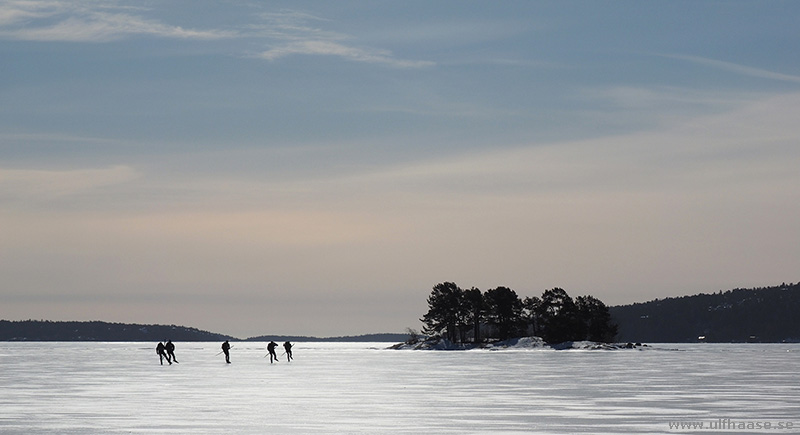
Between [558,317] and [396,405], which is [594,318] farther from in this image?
[396,405]

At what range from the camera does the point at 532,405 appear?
104 ft

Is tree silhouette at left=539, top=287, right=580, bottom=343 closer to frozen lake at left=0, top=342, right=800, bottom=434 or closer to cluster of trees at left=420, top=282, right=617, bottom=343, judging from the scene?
cluster of trees at left=420, top=282, right=617, bottom=343

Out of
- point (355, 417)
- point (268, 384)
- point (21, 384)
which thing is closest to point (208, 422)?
point (355, 417)

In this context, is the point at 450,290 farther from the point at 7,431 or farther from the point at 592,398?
the point at 7,431

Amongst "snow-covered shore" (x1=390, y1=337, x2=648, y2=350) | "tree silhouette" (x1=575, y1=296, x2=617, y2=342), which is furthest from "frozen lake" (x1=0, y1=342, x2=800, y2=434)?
"tree silhouette" (x1=575, y1=296, x2=617, y2=342)

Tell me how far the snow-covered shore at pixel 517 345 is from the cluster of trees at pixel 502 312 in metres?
Result: 4.57

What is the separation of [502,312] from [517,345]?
48.3ft

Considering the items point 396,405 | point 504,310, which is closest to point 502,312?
point 504,310

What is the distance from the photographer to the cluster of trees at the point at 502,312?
176 meters

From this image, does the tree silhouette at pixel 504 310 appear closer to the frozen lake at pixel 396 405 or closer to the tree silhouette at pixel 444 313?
the tree silhouette at pixel 444 313

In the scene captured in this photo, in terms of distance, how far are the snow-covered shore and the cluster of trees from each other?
457 cm

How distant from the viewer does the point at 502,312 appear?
593 feet

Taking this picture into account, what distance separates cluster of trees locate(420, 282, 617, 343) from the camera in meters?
176

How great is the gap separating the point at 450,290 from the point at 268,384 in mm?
142515
